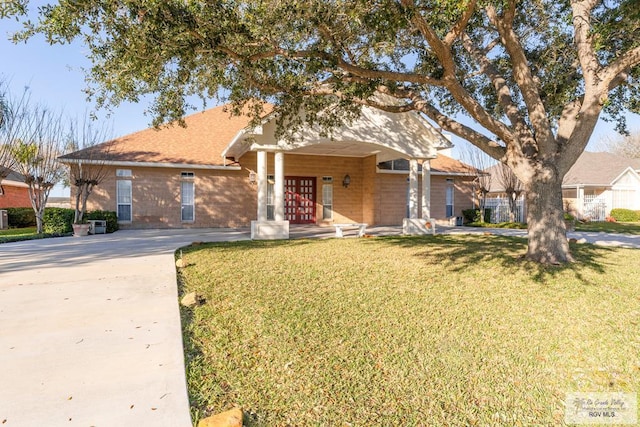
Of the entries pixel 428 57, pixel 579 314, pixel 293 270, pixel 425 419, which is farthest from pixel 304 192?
pixel 425 419

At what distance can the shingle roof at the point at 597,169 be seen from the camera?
86.3 feet

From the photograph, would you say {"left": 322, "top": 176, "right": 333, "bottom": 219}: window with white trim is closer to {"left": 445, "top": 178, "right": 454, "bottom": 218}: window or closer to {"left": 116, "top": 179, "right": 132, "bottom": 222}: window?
{"left": 445, "top": 178, "right": 454, "bottom": 218}: window

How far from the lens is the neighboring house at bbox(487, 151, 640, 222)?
2459 cm

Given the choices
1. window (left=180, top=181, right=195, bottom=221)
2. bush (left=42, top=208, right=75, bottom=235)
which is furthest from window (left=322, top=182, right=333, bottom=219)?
bush (left=42, top=208, right=75, bottom=235)

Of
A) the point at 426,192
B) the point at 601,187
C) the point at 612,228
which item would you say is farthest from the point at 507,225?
the point at 601,187

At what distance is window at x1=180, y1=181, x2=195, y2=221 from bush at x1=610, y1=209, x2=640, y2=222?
2710cm

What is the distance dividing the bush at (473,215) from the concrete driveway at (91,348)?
723 inches

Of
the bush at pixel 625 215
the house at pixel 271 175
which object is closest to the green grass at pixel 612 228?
the bush at pixel 625 215

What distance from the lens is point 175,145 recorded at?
17.3 m

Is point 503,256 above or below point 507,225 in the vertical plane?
below

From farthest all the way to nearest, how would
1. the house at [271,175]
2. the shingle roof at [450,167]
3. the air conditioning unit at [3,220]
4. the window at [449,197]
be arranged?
the window at [449,197]
the shingle roof at [450,167]
the air conditioning unit at [3,220]
the house at [271,175]

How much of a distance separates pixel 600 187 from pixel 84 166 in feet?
108

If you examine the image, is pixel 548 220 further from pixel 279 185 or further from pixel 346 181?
pixel 346 181

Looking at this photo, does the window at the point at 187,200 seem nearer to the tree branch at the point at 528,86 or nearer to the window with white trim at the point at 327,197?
the window with white trim at the point at 327,197
